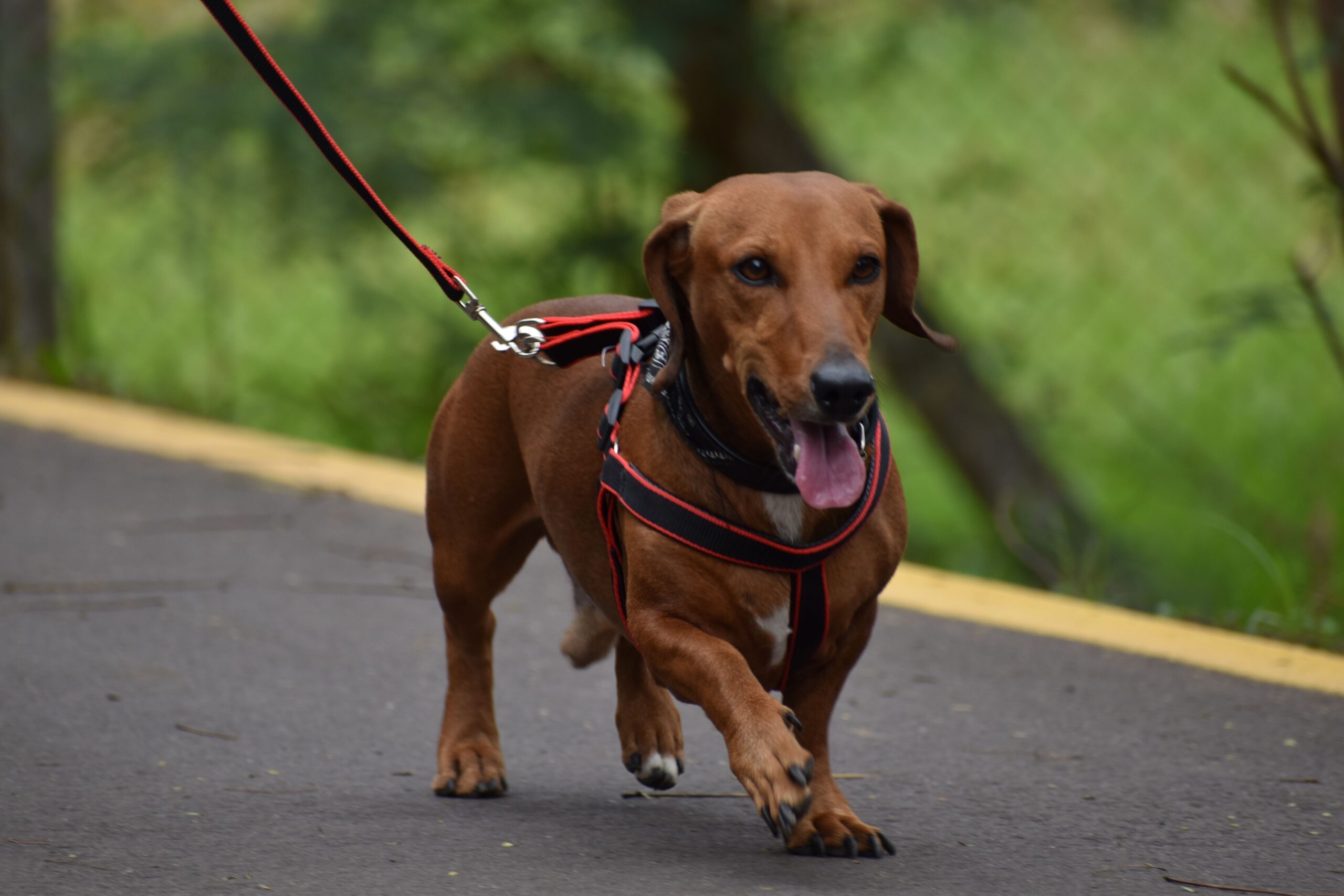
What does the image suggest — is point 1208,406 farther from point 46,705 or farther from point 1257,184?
point 46,705

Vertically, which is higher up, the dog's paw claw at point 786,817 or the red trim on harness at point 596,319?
the red trim on harness at point 596,319

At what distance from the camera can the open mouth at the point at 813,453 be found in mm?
A: 2559

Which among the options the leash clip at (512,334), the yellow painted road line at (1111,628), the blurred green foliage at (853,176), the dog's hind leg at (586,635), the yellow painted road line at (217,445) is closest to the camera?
the leash clip at (512,334)

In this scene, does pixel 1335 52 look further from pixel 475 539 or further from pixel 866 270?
pixel 475 539

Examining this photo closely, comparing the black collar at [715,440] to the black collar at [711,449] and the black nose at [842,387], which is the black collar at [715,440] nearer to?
the black collar at [711,449]

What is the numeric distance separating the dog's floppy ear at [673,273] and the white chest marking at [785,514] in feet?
0.78

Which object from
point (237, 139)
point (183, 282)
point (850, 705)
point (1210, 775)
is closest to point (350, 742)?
point (850, 705)

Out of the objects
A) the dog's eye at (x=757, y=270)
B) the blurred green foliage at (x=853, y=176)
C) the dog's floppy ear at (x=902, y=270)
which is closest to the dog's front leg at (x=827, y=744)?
the dog's floppy ear at (x=902, y=270)

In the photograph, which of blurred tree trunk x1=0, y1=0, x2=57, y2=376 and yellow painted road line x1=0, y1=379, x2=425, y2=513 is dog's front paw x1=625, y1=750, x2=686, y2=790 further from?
blurred tree trunk x1=0, y1=0, x2=57, y2=376

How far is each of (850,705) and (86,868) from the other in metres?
1.66

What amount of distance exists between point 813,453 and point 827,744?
56 cm

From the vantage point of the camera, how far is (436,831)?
2.95 meters

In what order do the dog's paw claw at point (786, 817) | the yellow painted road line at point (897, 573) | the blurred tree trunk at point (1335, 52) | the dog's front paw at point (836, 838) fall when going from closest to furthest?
the dog's paw claw at point (786, 817)
the dog's front paw at point (836, 838)
the yellow painted road line at point (897, 573)
the blurred tree trunk at point (1335, 52)

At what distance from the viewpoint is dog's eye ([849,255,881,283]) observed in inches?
105
